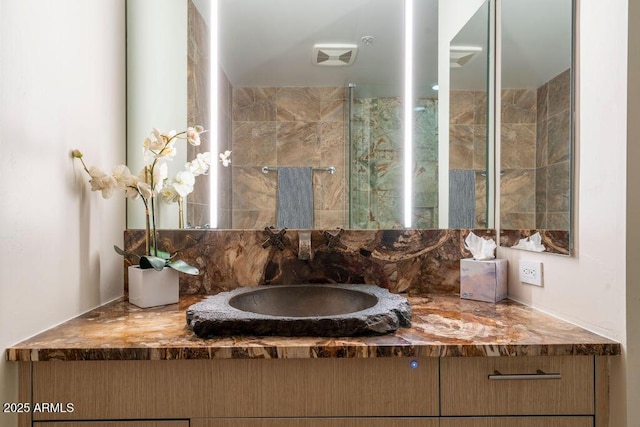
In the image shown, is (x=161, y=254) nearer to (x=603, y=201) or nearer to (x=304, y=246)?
(x=304, y=246)

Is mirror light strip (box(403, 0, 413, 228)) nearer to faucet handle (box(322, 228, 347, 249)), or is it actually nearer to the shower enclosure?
the shower enclosure

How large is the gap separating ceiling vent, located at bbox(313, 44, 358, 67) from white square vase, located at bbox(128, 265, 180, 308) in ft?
3.16

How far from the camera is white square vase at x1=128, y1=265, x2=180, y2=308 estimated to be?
1.18 meters

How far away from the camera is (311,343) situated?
833 mm

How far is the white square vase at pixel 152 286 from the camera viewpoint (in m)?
1.18

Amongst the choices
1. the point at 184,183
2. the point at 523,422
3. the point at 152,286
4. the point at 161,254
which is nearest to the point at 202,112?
the point at 184,183

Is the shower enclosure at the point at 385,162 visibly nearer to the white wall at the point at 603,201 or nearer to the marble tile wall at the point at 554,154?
the marble tile wall at the point at 554,154

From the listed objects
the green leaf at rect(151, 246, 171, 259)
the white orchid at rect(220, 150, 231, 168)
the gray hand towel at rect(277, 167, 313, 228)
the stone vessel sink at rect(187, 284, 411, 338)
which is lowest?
the stone vessel sink at rect(187, 284, 411, 338)

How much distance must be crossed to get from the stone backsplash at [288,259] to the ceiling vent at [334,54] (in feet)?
2.19

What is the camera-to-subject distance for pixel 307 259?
1.37 metres

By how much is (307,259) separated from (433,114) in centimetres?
76

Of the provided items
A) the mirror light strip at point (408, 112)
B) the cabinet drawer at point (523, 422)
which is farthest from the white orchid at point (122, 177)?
the cabinet drawer at point (523, 422)

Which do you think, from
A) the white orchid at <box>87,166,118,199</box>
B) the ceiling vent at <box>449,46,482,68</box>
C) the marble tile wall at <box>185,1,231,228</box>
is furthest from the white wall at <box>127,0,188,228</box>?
the ceiling vent at <box>449,46,482,68</box>

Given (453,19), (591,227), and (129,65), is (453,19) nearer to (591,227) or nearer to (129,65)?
(591,227)
